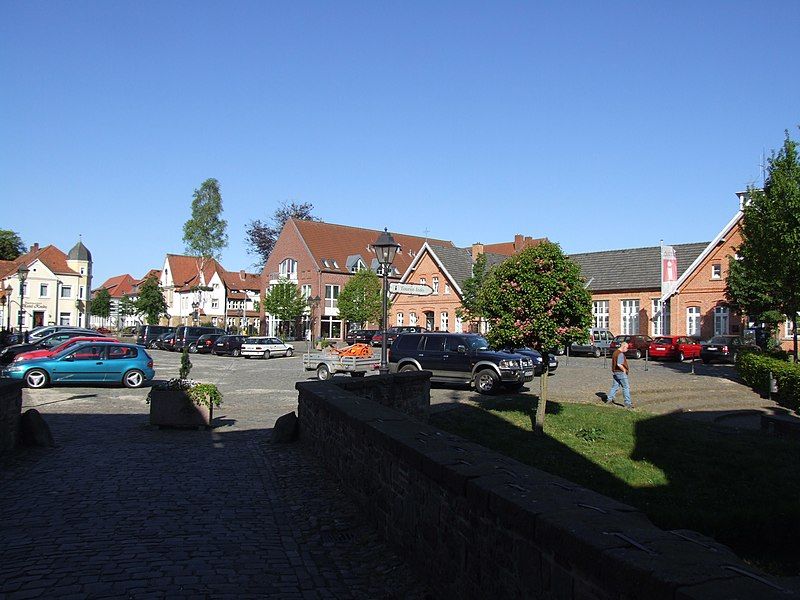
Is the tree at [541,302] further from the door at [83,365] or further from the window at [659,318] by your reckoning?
the window at [659,318]

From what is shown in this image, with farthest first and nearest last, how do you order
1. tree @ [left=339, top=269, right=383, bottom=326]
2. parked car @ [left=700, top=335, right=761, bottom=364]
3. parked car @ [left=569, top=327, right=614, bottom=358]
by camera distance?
tree @ [left=339, top=269, right=383, bottom=326]
parked car @ [left=569, top=327, right=614, bottom=358]
parked car @ [left=700, top=335, right=761, bottom=364]

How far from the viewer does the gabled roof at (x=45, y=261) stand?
3291 inches

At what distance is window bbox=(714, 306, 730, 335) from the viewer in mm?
43219

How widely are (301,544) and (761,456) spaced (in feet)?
25.8

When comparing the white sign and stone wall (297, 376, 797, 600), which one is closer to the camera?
stone wall (297, 376, 797, 600)

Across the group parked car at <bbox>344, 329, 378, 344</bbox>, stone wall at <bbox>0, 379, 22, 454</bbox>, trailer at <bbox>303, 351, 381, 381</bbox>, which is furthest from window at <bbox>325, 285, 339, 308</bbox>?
stone wall at <bbox>0, 379, 22, 454</bbox>

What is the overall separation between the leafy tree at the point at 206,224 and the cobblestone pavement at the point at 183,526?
60.5 m

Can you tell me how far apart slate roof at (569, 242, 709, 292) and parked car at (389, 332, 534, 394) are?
2814 cm

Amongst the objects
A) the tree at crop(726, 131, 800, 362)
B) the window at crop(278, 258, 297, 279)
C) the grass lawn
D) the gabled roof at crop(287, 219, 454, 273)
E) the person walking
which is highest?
the gabled roof at crop(287, 219, 454, 273)

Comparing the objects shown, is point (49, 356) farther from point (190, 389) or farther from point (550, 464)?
point (550, 464)

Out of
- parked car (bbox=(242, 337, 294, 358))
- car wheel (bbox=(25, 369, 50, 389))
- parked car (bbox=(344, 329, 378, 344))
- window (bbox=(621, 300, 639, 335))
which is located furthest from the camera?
parked car (bbox=(344, 329, 378, 344))

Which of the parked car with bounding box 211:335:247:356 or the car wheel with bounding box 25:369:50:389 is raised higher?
the parked car with bounding box 211:335:247:356

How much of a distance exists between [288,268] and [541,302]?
220 feet

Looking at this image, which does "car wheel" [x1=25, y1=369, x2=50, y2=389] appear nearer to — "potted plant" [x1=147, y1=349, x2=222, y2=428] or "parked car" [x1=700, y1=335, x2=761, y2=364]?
"potted plant" [x1=147, y1=349, x2=222, y2=428]
